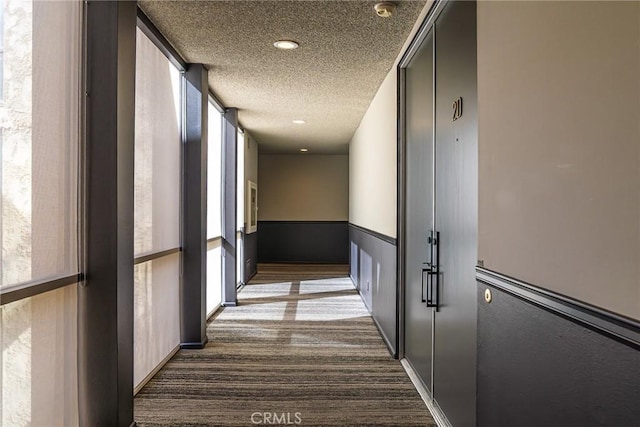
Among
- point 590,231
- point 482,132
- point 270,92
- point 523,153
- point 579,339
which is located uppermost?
point 270,92

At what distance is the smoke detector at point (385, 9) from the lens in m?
2.06

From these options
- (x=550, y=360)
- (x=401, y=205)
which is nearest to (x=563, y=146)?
(x=550, y=360)

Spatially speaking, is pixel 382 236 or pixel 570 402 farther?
pixel 382 236

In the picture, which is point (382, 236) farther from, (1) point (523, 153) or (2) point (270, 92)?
(1) point (523, 153)

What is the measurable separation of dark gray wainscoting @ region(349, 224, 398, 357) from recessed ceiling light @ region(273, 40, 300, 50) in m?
1.29

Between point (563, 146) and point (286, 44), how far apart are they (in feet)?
6.26

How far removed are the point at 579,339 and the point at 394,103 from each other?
2.23 m

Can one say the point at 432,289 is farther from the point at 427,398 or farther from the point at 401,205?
the point at 401,205

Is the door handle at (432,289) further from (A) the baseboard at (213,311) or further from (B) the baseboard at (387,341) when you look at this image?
(A) the baseboard at (213,311)

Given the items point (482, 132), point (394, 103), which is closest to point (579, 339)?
point (482, 132)

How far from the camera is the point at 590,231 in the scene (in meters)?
0.90

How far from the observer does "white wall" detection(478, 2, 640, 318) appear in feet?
2.60

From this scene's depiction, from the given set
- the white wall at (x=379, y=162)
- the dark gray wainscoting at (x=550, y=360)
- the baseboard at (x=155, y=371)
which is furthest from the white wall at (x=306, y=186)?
the dark gray wainscoting at (x=550, y=360)

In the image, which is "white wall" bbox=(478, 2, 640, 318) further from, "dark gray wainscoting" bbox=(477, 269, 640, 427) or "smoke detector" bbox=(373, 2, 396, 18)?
"smoke detector" bbox=(373, 2, 396, 18)
